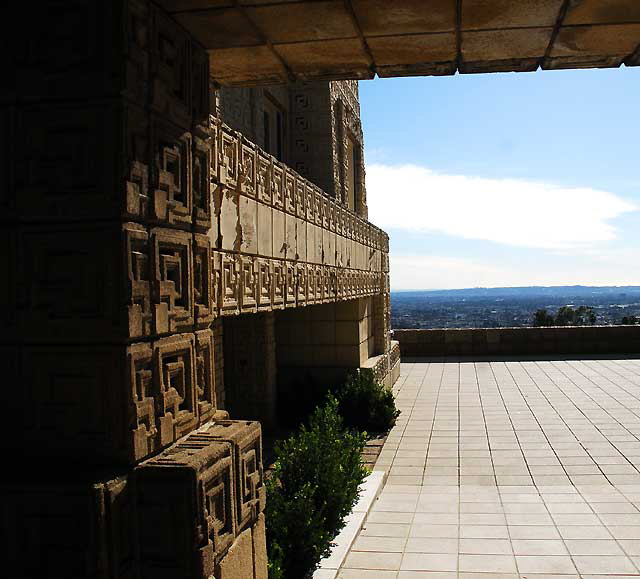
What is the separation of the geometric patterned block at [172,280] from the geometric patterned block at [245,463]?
0.52m

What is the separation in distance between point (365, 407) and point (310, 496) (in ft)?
17.5

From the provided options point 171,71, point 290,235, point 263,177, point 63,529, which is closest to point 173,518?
point 63,529

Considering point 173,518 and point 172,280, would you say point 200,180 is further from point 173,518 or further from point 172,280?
point 173,518

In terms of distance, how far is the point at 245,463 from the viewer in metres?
2.94

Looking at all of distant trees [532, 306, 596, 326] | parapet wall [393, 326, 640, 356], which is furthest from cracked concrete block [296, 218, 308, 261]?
distant trees [532, 306, 596, 326]

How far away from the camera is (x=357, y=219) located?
11.2 metres

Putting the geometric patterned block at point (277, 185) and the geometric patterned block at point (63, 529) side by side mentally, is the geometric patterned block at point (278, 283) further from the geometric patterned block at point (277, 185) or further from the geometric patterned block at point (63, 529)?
the geometric patterned block at point (63, 529)

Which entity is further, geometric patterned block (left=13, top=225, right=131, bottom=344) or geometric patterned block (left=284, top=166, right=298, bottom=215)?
geometric patterned block (left=284, top=166, right=298, bottom=215)

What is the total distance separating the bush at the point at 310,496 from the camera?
5.07 m

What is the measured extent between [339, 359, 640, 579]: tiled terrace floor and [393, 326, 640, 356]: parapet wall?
5.88 metres

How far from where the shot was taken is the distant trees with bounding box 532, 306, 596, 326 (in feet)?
111

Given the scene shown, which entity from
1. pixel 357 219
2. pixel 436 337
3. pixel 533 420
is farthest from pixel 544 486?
pixel 436 337

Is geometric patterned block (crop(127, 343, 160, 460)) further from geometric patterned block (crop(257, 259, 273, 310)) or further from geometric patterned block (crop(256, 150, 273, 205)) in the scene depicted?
geometric patterned block (crop(256, 150, 273, 205))

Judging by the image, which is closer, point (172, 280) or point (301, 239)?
point (172, 280)
